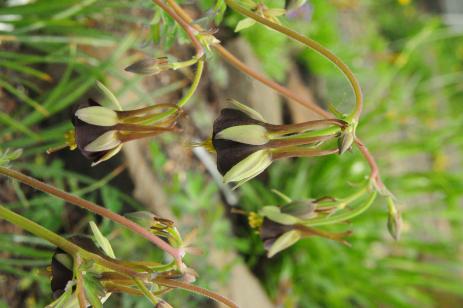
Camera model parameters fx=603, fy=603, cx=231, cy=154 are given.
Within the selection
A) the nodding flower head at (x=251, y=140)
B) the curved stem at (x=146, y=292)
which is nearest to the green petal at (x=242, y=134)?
the nodding flower head at (x=251, y=140)

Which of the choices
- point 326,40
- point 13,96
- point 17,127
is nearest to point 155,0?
point 17,127

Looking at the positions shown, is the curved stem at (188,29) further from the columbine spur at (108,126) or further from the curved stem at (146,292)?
the curved stem at (146,292)

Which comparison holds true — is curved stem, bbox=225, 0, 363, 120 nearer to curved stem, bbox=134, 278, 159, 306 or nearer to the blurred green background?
the blurred green background

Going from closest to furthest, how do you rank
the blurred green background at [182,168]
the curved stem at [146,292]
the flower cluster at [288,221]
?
the curved stem at [146,292]
the flower cluster at [288,221]
the blurred green background at [182,168]

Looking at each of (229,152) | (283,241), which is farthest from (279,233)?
(229,152)

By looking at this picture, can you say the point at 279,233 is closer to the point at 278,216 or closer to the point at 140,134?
the point at 278,216

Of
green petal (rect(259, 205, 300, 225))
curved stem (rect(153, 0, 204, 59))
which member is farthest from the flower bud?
green petal (rect(259, 205, 300, 225))

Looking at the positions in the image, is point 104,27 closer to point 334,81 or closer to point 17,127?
point 17,127
